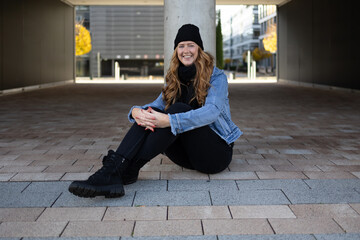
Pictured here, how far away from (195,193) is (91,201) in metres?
0.78

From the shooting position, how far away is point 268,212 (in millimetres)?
3014

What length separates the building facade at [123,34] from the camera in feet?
146

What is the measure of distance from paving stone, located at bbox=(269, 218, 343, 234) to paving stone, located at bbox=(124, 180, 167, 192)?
3.58 feet

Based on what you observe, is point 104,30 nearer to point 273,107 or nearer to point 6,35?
point 6,35

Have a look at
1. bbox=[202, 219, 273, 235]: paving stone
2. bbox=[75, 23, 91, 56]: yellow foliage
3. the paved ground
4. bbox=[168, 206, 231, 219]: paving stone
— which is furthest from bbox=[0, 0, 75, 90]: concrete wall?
bbox=[202, 219, 273, 235]: paving stone

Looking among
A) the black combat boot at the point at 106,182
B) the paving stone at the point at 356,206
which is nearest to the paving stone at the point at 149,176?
the black combat boot at the point at 106,182

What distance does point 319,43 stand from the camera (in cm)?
1994

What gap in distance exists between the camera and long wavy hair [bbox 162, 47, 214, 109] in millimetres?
3689

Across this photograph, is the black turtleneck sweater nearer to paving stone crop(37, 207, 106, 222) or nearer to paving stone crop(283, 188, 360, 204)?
paving stone crop(283, 188, 360, 204)

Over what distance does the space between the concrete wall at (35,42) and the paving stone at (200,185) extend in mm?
13900

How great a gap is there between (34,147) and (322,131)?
418 centimetres

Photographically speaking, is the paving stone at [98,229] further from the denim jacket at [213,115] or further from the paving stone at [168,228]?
the denim jacket at [213,115]

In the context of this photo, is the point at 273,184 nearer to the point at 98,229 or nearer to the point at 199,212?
the point at 199,212

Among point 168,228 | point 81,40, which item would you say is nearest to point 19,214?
point 168,228
